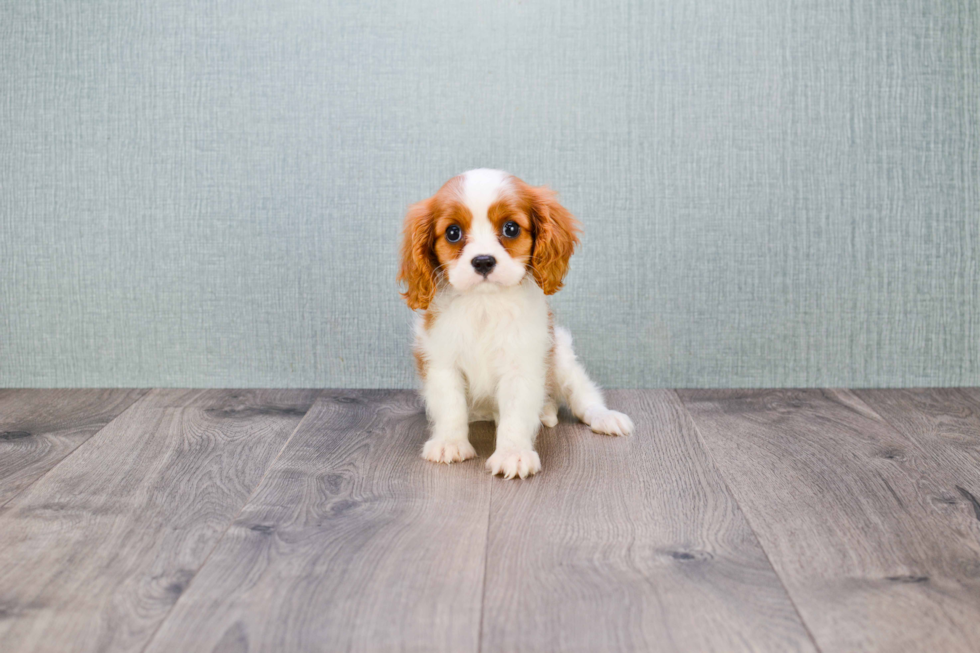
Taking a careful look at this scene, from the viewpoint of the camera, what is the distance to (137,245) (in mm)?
2535

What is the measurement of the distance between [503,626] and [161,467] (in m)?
1.02

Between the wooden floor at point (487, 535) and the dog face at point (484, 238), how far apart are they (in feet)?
1.36

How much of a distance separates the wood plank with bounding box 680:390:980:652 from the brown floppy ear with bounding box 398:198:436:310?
0.75 meters

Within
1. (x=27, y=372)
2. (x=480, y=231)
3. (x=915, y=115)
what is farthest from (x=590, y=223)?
(x=27, y=372)

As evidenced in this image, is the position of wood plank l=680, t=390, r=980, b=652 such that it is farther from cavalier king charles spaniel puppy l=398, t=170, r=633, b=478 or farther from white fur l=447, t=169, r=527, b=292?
white fur l=447, t=169, r=527, b=292

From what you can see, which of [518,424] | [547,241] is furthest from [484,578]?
[547,241]

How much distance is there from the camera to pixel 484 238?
1773 millimetres

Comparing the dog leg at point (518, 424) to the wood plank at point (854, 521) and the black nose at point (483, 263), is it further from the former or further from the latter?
the wood plank at point (854, 521)

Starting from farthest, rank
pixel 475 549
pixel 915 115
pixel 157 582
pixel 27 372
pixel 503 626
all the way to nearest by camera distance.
A: pixel 27 372 → pixel 915 115 → pixel 475 549 → pixel 157 582 → pixel 503 626

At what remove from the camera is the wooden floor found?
1.15 m

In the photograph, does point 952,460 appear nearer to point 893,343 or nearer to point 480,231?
point 893,343

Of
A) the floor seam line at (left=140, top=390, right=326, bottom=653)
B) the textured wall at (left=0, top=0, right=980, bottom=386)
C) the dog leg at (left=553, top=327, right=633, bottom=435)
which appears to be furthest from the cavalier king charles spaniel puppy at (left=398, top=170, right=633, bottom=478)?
the textured wall at (left=0, top=0, right=980, bottom=386)

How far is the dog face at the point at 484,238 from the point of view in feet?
5.77

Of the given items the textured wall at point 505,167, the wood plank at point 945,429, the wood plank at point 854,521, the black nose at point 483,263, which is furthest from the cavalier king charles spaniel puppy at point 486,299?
the wood plank at point 945,429
